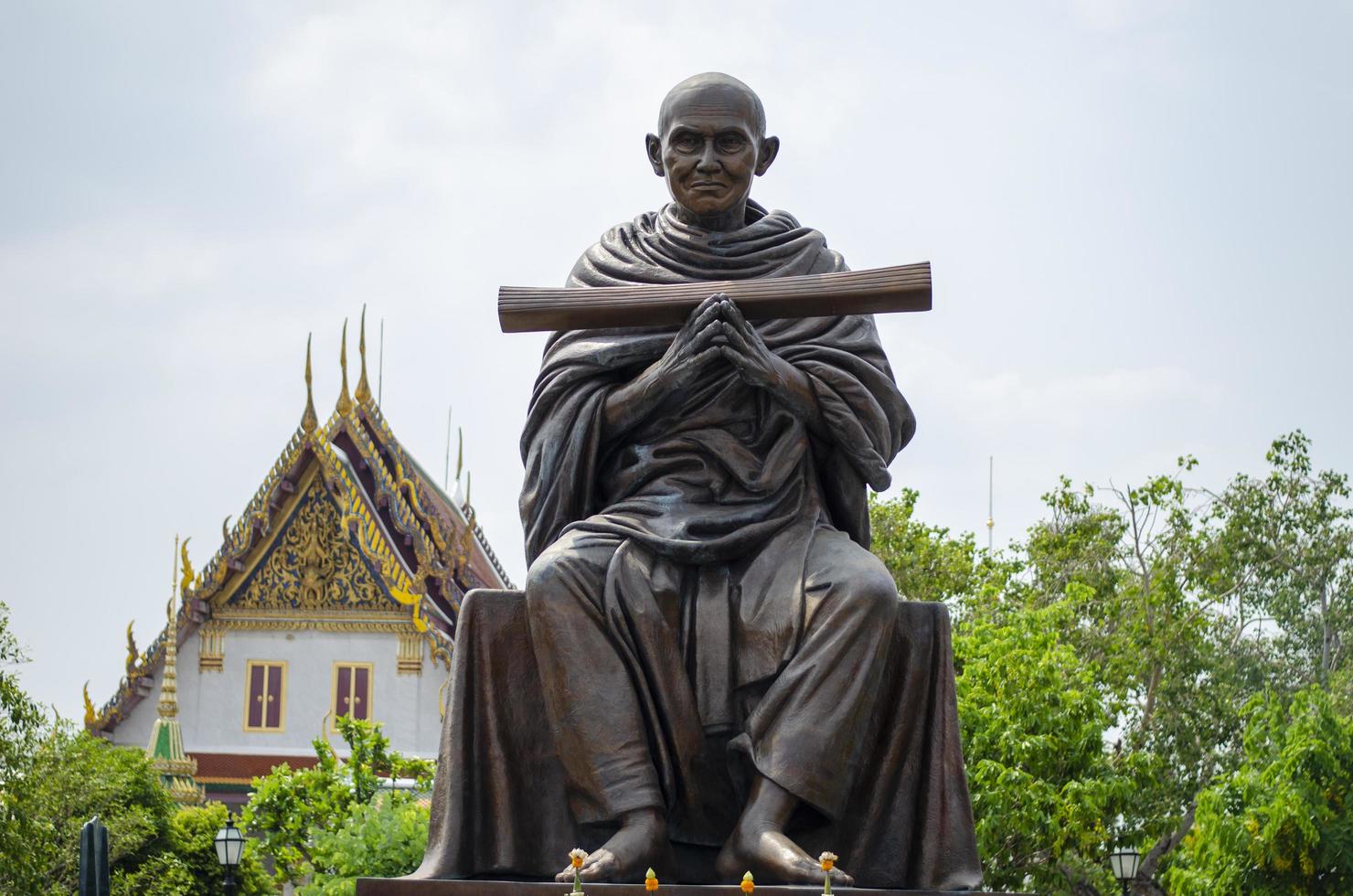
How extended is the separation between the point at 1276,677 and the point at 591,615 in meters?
33.1

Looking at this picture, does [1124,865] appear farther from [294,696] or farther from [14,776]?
[294,696]

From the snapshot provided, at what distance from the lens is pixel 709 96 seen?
652 cm

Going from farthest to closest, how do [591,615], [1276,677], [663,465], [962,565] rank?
[1276,677] < [962,565] < [663,465] < [591,615]

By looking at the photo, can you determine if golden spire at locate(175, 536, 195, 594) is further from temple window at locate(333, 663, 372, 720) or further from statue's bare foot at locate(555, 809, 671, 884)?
statue's bare foot at locate(555, 809, 671, 884)

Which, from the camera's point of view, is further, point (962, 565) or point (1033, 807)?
point (962, 565)

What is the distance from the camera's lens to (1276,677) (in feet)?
121

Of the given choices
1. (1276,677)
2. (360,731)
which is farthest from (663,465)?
(1276,677)

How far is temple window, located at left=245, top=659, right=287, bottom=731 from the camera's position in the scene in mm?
39031

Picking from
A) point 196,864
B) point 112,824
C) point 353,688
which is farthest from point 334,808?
point 353,688

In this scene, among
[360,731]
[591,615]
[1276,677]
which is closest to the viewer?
[591,615]

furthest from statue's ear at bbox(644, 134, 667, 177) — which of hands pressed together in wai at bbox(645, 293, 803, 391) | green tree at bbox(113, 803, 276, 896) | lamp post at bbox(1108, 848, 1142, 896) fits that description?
green tree at bbox(113, 803, 276, 896)

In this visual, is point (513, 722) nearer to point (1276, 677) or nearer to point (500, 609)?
point (500, 609)

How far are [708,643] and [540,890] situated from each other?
2.88 feet

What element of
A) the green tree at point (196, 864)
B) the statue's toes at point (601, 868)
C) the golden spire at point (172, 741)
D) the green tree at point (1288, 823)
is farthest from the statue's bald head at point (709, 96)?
the golden spire at point (172, 741)
